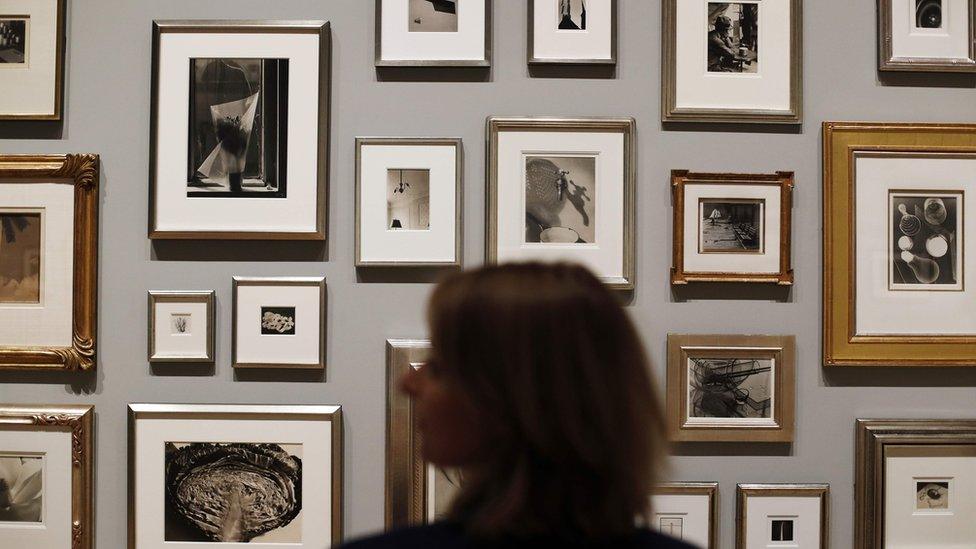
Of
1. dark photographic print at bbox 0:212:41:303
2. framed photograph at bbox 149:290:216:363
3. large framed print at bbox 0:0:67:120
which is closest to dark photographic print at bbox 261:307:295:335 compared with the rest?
framed photograph at bbox 149:290:216:363

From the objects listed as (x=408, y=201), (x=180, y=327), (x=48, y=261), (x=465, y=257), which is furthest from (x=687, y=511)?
(x=48, y=261)

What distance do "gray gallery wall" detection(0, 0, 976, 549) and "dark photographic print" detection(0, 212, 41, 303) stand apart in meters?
0.16

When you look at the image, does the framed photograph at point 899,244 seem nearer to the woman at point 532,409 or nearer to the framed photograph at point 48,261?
the woman at point 532,409

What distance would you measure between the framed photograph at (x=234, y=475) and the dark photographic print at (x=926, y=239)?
1325mm

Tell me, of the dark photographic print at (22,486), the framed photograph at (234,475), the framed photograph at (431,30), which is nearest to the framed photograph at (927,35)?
the framed photograph at (431,30)

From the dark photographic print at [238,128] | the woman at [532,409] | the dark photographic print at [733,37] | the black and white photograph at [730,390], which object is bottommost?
the black and white photograph at [730,390]

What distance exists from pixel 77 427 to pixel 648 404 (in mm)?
1532

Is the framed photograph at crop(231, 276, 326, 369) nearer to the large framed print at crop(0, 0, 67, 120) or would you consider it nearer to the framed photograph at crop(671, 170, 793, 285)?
the large framed print at crop(0, 0, 67, 120)

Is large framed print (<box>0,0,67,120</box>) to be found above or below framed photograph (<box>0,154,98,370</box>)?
above

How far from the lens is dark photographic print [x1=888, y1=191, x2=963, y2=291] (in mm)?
1945

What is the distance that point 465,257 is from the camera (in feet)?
6.32

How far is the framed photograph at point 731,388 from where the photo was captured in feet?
6.29

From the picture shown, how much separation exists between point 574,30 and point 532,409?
1.31 meters

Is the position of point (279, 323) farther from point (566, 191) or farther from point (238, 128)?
point (566, 191)
